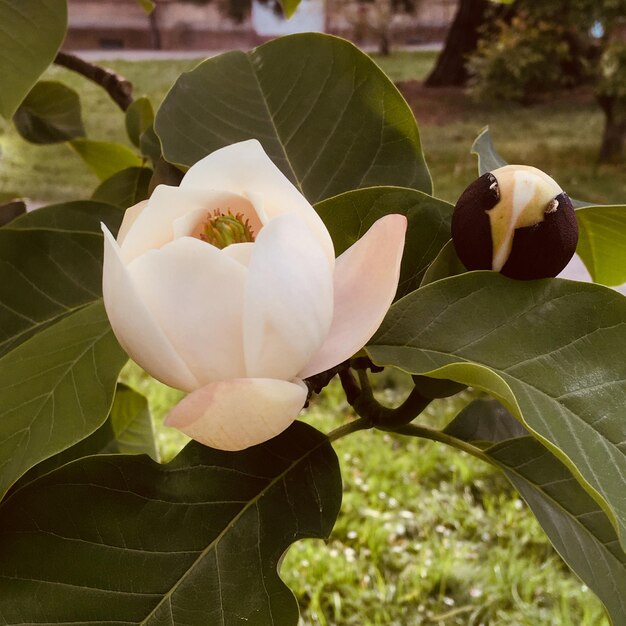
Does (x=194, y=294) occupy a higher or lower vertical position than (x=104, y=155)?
higher

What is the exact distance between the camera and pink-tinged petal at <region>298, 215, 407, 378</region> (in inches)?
11.2

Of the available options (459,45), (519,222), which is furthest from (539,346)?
(459,45)

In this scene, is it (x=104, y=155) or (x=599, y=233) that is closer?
(x=599, y=233)

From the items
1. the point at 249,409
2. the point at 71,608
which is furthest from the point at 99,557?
the point at 249,409

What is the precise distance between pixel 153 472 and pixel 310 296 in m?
0.13

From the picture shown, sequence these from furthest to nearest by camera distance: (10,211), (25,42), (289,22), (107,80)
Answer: (289,22) < (107,80) < (10,211) < (25,42)

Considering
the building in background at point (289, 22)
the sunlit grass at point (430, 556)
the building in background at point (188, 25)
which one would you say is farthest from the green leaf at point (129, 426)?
the building in background at point (188, 25)

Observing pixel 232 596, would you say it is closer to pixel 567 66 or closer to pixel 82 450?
pixel 82 450

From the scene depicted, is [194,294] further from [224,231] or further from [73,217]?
[73,217]

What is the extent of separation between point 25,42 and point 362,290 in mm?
290

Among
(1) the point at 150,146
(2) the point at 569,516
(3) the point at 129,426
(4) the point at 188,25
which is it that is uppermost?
(1) the point at 150,146

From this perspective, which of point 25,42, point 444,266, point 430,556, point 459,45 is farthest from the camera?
point 459,45

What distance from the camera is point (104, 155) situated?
30.5 inches

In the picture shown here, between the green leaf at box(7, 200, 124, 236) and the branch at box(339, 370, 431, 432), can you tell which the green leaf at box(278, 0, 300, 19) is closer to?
the green leaf at box(7, 200, 124, 236)
